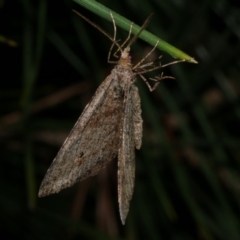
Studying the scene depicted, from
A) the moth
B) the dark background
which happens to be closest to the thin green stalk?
the moth

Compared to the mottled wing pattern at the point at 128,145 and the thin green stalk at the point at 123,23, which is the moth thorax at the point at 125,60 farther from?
the thin green stalk at the point at 123,23

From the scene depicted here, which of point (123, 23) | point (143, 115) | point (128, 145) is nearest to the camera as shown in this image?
point (123, 23)

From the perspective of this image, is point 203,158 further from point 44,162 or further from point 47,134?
point 44,162

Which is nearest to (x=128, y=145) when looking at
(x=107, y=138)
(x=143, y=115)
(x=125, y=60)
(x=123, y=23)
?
(x=107, y=138)

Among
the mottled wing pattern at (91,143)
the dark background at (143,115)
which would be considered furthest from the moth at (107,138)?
the dark background at (143,115)

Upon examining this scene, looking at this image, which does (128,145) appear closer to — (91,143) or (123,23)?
(91,143)

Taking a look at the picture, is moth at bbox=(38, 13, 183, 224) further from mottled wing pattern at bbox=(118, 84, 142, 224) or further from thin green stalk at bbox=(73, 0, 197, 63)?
thin green stalk at bbox=(73, 0, 197, 63)
